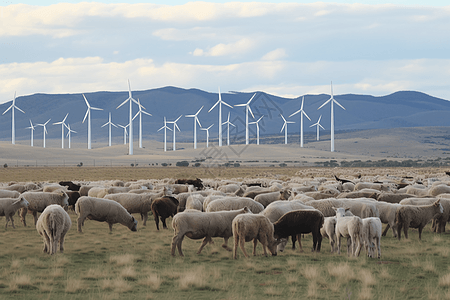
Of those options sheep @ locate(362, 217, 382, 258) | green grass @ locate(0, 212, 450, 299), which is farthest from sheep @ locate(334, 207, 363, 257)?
green grass @ locate(0, 212, 450, 299)

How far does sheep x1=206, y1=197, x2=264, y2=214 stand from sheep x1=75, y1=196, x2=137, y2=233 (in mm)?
3168

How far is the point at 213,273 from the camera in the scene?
39.6ft

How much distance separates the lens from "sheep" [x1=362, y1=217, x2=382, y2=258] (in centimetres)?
1346

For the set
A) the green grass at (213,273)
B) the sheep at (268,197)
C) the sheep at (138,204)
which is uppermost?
the sheep at (268,197)

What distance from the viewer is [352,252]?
45.4 feet

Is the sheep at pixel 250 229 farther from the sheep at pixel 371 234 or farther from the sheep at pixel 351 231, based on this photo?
the sheep at pixel 371 234

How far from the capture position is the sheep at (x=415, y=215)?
16.6 m

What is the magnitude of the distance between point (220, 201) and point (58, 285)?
7709 millimetres

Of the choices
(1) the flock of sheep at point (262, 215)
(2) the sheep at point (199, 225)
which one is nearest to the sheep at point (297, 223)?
(1) the flock of sheep at point (262, 215)

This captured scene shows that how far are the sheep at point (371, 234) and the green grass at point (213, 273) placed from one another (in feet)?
1.17

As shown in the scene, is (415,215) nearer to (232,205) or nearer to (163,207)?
(232,205)

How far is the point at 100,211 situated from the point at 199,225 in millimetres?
5459

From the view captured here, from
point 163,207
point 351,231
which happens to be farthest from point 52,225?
point 351,231

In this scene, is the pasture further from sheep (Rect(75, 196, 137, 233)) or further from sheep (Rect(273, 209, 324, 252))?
sheep (Rect(75, 196, 137, 233))
